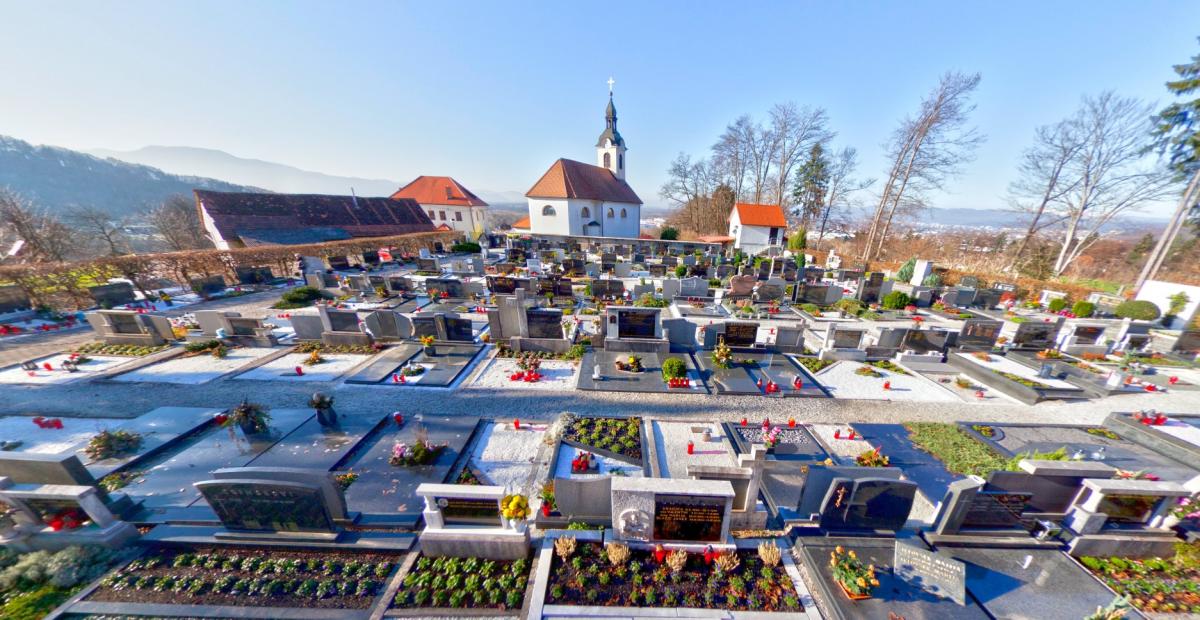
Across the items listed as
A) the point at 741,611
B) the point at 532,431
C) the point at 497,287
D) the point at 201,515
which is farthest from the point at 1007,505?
the point at 497,287

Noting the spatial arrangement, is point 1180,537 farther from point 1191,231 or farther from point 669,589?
point 1191,231

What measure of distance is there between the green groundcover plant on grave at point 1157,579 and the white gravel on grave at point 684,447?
5028 millimetres

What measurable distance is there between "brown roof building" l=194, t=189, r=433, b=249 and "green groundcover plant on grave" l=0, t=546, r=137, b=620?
90.3 ft

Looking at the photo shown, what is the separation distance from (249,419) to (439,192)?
167 ft

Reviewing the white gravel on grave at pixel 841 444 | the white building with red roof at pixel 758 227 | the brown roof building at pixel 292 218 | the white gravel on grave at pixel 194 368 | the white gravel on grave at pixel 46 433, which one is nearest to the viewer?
the white gravel on grave at pixel 46 433

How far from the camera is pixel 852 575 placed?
4.77 metres

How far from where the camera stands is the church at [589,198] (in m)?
42.2

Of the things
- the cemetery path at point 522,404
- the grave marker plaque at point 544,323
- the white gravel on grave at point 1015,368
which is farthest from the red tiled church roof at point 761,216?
the grave marker plaque at point 544,323

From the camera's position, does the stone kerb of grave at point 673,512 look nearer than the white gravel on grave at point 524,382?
Yes

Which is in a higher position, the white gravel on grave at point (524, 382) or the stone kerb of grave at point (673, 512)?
→ the stone kerb of grave at point (673, 512)

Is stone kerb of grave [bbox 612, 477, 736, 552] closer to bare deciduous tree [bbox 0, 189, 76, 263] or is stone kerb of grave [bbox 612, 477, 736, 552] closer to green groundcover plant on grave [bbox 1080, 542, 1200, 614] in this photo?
green groundcover plant on grave [bbox 1080, 542, 1200, 614]

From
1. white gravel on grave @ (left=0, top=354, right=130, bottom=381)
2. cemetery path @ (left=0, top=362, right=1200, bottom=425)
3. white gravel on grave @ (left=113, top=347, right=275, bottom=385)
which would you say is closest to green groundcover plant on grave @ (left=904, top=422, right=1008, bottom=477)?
cemetery path @ (left=0, top=362, right=1200, bottom=425)

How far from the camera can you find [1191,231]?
21359mm

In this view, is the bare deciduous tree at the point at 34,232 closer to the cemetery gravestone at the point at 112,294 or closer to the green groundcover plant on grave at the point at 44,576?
the cemetery gravestone at the point at 112,294
